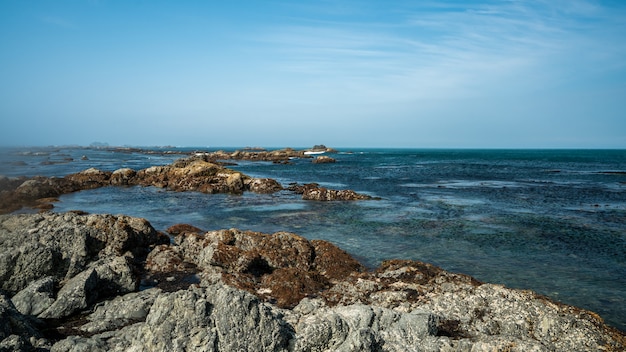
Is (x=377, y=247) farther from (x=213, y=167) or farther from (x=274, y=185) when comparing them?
(x=213, y=167)

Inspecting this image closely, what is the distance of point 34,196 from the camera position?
101 feet

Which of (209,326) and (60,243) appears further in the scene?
(60,243)

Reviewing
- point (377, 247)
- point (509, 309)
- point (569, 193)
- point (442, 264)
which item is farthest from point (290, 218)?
point (569, 193)

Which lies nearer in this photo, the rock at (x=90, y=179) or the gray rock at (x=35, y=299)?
the gray rock at (x=35, y=299)

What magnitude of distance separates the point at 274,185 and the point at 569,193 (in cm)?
3047

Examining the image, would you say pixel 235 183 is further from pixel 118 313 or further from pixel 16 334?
pixel 16 334

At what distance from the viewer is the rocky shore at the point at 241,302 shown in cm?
700

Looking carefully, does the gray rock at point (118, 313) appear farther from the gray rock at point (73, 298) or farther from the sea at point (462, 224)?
the sea at point (462, 224)

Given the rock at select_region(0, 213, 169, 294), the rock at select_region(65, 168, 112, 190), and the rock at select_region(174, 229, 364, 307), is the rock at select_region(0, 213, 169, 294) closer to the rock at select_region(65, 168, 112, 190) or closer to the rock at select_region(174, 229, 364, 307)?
the rock at select_region(174, 229, 364, 307)

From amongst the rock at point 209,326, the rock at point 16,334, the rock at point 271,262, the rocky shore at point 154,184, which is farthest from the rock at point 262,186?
the rock at point 16,334

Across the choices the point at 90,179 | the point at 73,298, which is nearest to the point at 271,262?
the point at 73,298

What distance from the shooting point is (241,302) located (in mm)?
7254

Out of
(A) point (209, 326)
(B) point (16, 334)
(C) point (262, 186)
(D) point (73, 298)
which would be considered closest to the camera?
(B) point (16, 334)

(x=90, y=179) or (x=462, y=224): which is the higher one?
(x=90, y=179)
